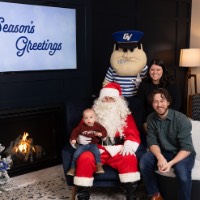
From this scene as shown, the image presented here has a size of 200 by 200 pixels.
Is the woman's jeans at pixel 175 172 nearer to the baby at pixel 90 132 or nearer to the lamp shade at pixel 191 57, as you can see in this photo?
the baby at pixel 90 132

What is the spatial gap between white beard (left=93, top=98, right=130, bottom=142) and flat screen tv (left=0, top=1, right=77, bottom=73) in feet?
2.63

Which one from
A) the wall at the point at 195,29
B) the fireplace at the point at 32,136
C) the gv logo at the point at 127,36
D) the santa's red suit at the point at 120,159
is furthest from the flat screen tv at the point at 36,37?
the wall at the point at 195,29

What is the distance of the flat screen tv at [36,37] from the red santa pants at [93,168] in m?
1.16

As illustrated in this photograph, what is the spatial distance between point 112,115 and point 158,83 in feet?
1.83

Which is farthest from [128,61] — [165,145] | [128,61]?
[165,145]

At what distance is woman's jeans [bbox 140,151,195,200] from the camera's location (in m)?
2.27

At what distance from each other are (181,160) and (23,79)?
1.68m

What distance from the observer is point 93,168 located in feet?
8.15

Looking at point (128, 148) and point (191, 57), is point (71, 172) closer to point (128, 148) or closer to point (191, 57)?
point (128, 148)

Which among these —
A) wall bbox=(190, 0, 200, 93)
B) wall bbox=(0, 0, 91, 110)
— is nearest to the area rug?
wall bbox=(0, 0, 91, 110)

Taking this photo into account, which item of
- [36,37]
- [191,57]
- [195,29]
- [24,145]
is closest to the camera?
[36,37]

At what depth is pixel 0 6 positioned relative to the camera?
9.38 feet

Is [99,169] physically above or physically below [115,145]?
below

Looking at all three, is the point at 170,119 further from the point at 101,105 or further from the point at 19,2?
the point at 19,2
